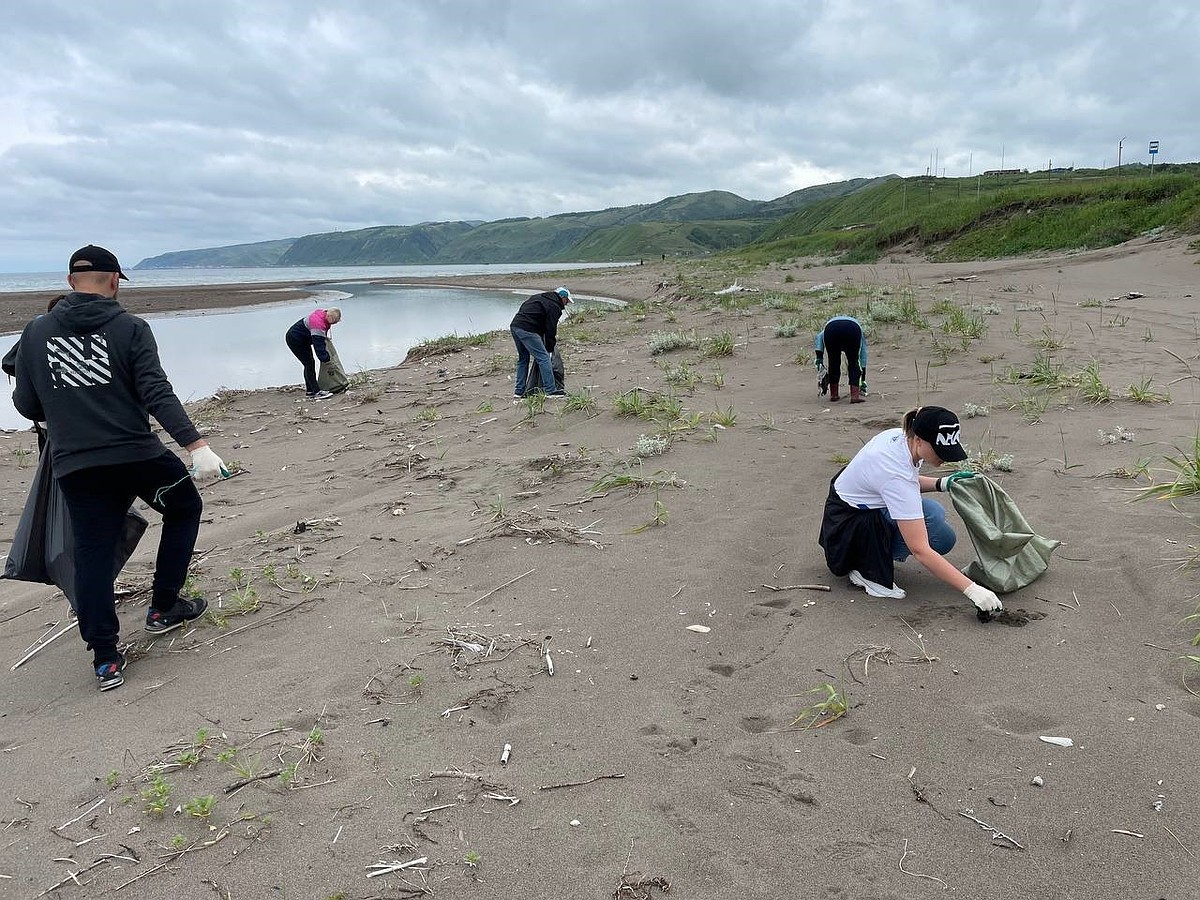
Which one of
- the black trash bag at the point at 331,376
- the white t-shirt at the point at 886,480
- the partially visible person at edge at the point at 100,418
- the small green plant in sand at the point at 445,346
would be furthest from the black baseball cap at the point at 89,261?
the small green plant in sand at the point at 445,346

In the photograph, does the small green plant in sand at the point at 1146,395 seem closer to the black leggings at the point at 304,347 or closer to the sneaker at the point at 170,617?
the sneaker at the point at 170,617

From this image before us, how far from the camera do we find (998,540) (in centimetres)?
363

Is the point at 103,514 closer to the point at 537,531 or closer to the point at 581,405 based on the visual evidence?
the point at 537,531

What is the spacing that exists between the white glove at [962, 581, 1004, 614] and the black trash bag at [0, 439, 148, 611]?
3.91 m

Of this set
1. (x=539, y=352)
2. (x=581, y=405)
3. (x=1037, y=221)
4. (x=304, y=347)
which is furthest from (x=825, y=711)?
(x=1037, y=221)

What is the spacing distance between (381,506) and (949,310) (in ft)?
30.8

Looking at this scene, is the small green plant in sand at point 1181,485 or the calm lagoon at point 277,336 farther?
the calm lagoon at point 277,336

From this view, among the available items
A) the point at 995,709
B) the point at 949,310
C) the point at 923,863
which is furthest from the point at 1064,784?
the point at 949,310

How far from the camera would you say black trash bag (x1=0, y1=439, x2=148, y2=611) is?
3.45 m

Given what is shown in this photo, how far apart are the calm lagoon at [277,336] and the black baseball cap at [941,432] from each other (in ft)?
Answer: 37.6

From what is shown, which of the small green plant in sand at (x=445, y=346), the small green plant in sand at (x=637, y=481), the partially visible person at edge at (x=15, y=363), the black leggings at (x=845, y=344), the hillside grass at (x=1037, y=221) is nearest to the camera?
the partially visible person at edge at (x=15, y=363)

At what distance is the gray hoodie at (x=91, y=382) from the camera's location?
3.27m

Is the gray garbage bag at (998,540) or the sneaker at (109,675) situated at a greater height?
the gray garbage bag at (998,540)

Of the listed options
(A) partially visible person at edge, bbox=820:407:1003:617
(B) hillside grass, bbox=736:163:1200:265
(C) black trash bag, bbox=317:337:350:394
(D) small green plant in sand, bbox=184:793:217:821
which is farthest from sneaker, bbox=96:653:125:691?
(B) hillside grass, bbox=736:163:1200:265
